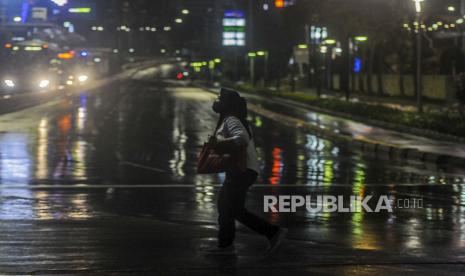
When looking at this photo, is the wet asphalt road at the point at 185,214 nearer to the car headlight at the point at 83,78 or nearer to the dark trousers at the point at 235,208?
the dark trousers at the point at 235,208

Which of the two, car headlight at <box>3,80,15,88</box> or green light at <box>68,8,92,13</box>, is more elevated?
green light at <box>68,8,92,13</box>

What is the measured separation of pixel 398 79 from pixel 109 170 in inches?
2003

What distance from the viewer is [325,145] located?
24797mm

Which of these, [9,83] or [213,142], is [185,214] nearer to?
[213,142]

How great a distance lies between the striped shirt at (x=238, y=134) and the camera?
8312mm

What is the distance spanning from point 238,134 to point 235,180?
1.57 ft

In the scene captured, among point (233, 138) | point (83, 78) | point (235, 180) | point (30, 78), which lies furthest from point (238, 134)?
point (83, 78)

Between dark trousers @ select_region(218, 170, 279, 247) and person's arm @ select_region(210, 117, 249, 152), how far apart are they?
35 cm

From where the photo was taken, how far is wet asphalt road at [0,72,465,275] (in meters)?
8.24

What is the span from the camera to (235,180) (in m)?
8.48

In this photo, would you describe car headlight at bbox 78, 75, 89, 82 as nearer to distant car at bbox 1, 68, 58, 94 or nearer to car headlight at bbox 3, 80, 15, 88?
distant car at bbox 1, 68, 58, 94

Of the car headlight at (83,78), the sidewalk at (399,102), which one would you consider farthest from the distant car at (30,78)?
the sidewalk at (399,102)

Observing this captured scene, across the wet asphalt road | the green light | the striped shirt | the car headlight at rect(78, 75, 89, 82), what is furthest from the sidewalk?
the green light

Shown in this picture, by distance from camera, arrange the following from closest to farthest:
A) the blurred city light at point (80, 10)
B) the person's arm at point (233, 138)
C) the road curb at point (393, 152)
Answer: the person's arm at point (233, 138)
the road curb at point (393, 152)
the blurred city light at point (80, 10)
